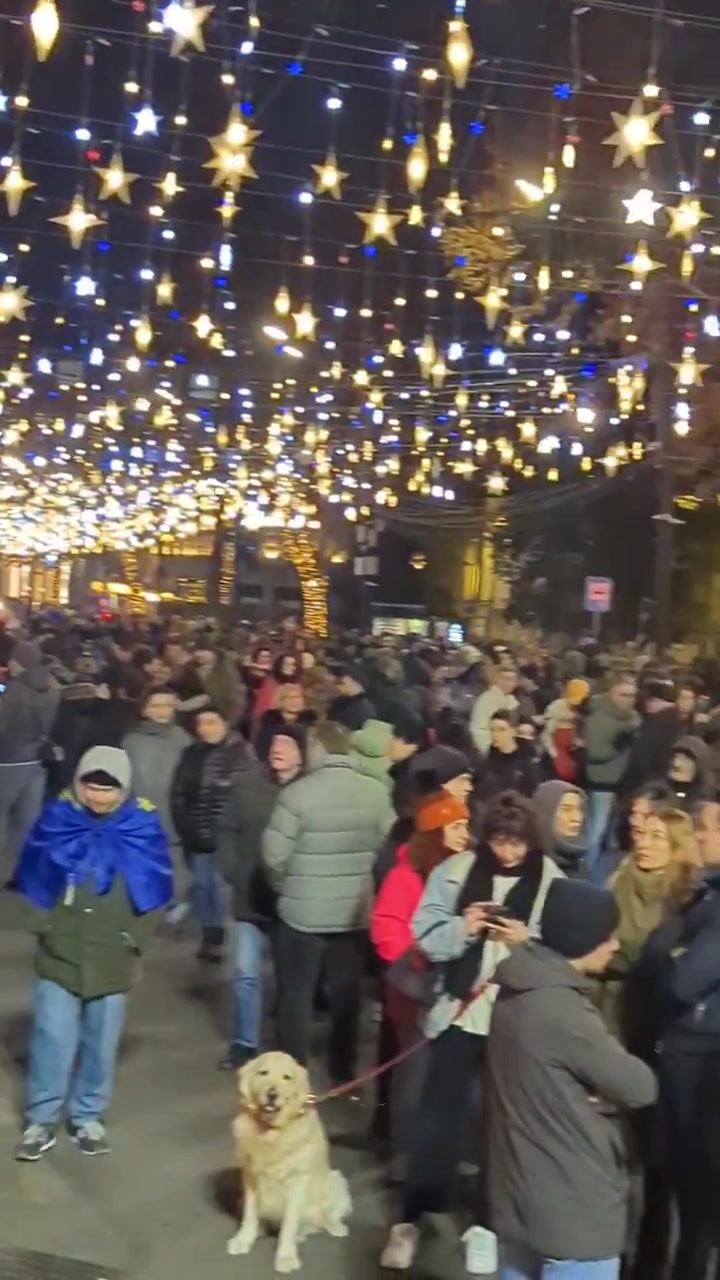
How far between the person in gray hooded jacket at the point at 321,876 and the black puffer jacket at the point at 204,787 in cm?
228

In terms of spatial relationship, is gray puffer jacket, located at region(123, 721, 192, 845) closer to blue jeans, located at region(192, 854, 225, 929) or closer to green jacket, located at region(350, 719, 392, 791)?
blue jeans, located at region(192, 854, 225, 929)

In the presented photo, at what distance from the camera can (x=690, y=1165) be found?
4.68 m

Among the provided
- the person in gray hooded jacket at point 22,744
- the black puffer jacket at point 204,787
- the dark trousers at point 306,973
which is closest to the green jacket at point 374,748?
the black puffer jacket at point 204,787

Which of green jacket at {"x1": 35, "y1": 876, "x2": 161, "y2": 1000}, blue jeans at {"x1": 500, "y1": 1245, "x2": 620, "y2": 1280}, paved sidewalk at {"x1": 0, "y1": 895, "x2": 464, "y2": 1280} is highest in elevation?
green jacket at {"x1": 35, "y1": 876, "x2": 161, "y2": 1000}

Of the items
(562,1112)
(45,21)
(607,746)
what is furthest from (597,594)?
(562,1112)

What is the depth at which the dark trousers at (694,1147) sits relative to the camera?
4.61 metres

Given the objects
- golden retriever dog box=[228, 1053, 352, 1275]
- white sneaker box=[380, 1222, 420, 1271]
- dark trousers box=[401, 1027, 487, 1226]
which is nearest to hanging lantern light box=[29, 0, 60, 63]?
golden retriever dog box=[228, 1053, 352, 1275]

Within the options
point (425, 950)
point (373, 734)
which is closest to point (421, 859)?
point (425, 950)

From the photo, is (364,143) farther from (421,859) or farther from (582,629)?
(582,629)

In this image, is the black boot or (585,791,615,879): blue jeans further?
(585,791,615,879): blue jeans

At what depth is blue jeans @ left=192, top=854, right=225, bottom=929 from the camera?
9.66m

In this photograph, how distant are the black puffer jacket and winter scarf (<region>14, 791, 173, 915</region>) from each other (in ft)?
9.27

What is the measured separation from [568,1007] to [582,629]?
32.6 metres

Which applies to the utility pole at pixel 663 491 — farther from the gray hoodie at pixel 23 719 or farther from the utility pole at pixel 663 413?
the gray hoodie at pixel 23 719
